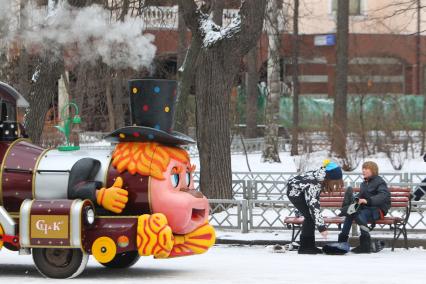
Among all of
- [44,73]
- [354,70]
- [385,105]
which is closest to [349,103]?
[385,105]

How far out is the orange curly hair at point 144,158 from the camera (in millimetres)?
12492

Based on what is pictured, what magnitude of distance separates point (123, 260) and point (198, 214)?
4.39 ft

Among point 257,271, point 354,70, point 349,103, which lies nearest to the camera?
point 257,271

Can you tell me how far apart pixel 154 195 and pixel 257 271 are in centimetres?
173

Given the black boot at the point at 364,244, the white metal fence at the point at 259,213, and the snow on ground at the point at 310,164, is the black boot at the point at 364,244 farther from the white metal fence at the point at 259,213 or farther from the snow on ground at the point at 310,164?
the snow on ground at the point at 310,164

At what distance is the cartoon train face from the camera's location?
12383mm

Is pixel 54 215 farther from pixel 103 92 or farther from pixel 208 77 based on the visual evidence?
pixel 103 92

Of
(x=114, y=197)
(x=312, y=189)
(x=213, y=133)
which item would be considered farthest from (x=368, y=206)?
(x=213, y=133)

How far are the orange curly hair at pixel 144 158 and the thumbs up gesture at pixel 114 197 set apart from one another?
236mm

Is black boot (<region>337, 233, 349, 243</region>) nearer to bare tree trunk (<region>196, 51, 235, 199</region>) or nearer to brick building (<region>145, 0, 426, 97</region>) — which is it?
bare tree trunk (<region>196, 51, 235, 199</region>)

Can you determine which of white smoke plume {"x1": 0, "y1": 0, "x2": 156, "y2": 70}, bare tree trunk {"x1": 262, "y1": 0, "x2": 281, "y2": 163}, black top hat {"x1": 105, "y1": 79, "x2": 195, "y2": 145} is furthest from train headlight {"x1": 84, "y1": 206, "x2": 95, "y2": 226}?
bare tree trunk {"x1": 262, "y1": 0, "x2": 281, "y2": 163}

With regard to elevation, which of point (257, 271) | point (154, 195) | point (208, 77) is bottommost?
point (257, 271)

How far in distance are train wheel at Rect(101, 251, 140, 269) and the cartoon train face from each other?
2.48ft

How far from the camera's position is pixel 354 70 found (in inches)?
1978
